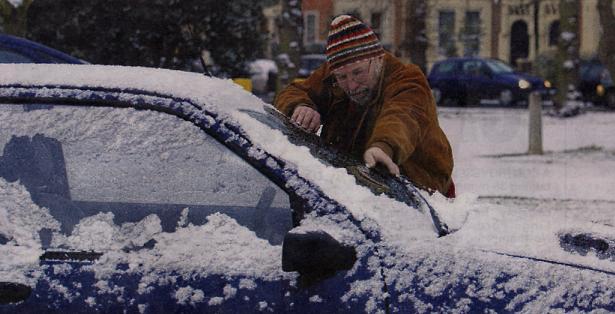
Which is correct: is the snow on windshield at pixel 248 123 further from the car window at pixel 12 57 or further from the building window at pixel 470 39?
the building window at pixel 470 39

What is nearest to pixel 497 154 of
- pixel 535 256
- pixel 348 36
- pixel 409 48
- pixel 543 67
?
pixel 348 36

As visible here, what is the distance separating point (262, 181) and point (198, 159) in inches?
8.3

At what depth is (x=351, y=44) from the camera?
14.3 ft

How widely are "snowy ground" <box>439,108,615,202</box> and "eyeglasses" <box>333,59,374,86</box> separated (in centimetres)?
571

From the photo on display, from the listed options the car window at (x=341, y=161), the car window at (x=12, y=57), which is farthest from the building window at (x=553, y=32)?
the car window at (x=341, y=161)

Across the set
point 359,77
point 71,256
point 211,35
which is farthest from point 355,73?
point 211,35

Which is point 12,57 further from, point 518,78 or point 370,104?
point 518,78

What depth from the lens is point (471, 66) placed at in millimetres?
31266

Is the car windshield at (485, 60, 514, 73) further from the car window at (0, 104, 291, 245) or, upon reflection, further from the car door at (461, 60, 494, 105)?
the car window at (0, 104, 291, 245)

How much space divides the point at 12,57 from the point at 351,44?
4.79m

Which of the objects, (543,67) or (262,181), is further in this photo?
(543,67)

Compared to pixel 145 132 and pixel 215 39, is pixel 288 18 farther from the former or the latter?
pixel 145 132

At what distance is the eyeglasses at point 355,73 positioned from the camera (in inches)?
171

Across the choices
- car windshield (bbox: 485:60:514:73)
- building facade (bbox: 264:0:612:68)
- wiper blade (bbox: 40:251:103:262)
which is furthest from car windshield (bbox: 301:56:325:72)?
wiper blade (bbox: 40:251:103:262)
